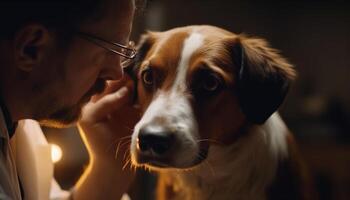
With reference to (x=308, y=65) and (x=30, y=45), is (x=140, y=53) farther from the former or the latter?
(x=308, y=65)

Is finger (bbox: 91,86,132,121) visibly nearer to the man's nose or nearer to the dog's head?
the dog's head

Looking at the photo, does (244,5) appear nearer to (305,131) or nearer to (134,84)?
(305,131)

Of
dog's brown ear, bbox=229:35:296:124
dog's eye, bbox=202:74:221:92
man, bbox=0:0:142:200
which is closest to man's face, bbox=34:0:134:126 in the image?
man, bbox=0:0:142:200

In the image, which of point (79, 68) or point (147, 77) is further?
point (147, 77)

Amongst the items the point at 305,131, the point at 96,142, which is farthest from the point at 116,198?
the point at 305,131

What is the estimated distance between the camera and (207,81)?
1429 mm

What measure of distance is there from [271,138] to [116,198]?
45 cm

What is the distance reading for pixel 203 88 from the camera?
4.66 feet

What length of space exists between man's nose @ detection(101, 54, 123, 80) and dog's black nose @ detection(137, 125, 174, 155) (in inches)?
5.6

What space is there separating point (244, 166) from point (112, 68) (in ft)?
1.61

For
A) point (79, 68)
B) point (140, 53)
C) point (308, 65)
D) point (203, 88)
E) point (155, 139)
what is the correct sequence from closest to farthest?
point (79, 68), point (155, 139), point (203, 88), point (140, 53), point (308, 65)

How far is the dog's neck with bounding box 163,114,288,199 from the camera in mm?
1478

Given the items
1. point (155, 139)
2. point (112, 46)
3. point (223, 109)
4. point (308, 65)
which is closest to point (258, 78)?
point (223, 109)

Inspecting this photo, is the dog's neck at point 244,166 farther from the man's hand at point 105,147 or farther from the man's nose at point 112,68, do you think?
the man's nose at point 112,68
